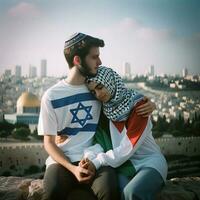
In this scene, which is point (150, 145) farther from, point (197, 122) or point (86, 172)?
point (197, 122)

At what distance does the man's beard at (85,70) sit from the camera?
1940 mm

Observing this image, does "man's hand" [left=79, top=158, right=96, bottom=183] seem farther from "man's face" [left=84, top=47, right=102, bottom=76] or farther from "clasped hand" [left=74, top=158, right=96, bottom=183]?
"man's face" [left=84, top=47, right=102, bottom=76]

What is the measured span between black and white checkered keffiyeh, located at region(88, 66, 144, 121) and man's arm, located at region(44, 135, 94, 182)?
296mm

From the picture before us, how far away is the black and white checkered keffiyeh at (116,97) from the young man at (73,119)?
0.06m

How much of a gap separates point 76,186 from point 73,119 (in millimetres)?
317

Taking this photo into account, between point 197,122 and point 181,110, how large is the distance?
85cm

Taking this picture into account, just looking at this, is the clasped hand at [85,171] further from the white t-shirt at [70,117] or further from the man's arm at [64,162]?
the white t-shirt at [70,117]

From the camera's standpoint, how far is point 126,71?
523 inches

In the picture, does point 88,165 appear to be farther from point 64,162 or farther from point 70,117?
point 70,117

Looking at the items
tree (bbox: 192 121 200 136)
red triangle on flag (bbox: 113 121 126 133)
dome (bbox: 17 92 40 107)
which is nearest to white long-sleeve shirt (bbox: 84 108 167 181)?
red triangle on flag (bbox: 113 121 126 133)

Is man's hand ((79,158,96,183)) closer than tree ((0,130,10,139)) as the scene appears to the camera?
Yes

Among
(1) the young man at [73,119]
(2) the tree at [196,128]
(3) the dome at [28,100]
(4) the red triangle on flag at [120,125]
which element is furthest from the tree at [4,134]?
(4) the red triangle on flag at [120,125]

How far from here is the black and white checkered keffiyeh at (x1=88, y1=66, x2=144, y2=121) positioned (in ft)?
6.21

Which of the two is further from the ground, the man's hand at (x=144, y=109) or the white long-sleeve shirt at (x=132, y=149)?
the man's hand at (x=144, y=109)
